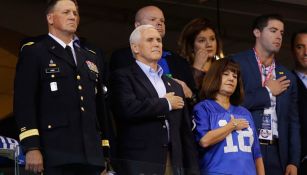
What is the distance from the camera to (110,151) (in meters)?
6.09

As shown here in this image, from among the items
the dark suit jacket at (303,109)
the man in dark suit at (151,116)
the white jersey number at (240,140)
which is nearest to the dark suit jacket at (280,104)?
the dark suit jacket at (303,109)

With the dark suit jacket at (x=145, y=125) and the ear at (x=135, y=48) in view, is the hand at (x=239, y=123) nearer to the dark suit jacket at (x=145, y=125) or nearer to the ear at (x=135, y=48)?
the dark suit jacket at (x=145, y=125)

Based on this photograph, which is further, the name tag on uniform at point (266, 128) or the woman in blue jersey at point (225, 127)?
the name tag on uniform at point (266, 128)

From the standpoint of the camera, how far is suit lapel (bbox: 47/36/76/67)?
5.82 meters

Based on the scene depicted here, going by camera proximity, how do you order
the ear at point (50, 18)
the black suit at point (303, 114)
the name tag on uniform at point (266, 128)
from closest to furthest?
the ear at point (50, 18)
the name tag on uniform at point (266, 128)
the black suit at point (303, 114)

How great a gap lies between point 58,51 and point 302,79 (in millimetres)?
2473

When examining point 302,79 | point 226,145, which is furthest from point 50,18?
point 302,79

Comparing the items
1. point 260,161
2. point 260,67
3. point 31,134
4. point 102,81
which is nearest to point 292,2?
point 260,67

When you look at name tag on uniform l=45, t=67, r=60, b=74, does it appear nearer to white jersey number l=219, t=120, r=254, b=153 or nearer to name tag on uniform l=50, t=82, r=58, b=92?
name tag on uniform l=50, t=82, r=58, b=92

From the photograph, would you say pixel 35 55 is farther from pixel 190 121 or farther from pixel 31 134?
pixel 190 121

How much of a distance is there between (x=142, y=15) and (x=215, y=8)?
267cm

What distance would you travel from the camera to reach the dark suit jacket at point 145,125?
19.8 feet

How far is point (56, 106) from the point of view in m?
5.67

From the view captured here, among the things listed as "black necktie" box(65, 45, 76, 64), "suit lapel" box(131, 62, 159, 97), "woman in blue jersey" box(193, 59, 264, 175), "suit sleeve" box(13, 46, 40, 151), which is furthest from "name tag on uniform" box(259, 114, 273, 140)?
"suit sleeve" box(13, 46, 40, 151)
